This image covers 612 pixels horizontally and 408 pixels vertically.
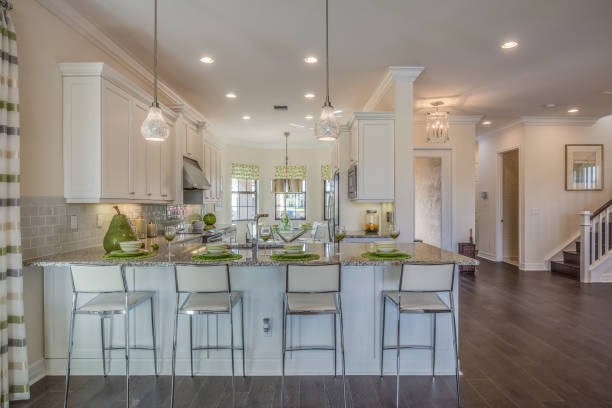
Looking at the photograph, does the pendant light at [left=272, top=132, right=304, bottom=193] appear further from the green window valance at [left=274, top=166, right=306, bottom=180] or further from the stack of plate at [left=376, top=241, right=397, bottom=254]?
the stack of plate at [left=376, top=241, right=397, bottom=254]

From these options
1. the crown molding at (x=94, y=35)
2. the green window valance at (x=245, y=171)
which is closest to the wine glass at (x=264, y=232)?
the crown molding at (x=94, y=35)

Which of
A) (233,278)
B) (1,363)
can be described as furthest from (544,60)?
(1,363)

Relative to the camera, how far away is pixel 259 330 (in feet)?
8.78

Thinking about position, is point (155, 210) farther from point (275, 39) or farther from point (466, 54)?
point (466, 54)

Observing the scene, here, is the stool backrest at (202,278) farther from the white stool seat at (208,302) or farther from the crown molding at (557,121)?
the crown molding at (557,121)

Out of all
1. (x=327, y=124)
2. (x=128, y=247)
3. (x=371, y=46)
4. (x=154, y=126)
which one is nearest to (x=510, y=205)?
(x=371, y=46)

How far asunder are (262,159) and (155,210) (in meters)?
4.86

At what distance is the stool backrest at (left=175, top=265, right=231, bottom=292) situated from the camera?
2256 millimetres

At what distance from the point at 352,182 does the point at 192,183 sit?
226cm

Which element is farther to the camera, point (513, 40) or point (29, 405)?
point (513, 40)

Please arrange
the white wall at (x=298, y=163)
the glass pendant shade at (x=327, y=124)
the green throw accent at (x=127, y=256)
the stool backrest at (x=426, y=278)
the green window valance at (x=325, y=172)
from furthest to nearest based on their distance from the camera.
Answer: the white wall at (x=298, y=163), the green window valance at (x=325, y=172), the glass pendant shade at (x=327, y=124), the green throw accent at (x=127, y=256), the stool backrest at (x=426, y=278)

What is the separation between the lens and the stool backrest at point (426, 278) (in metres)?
2.28

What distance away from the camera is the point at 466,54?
12.2ft

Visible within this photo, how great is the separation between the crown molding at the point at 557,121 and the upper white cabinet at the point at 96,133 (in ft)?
22.1
